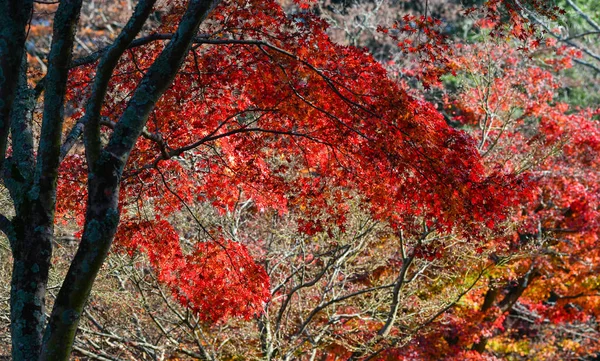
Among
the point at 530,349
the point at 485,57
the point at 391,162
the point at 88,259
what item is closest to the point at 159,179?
the point at 391,162

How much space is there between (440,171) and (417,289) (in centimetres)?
442

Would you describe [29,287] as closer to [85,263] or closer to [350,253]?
[85,263]

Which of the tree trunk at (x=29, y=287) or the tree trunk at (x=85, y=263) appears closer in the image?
the tree trunk at (x=85, y=263)

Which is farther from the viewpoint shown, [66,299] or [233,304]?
[233,304]

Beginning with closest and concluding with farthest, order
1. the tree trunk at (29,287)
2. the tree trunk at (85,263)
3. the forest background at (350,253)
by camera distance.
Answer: the tree trunk at (85,263) → the tree trunk at (29,287) → the forest background at (350,253)

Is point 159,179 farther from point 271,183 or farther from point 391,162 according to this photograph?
point 391,162

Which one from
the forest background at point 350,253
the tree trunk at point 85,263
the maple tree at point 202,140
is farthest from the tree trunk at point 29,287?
the forest background at point 350,253

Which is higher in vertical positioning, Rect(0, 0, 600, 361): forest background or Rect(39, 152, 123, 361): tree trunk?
Rect(0, 0, 600, 361): forest background

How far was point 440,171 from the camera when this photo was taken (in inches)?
192

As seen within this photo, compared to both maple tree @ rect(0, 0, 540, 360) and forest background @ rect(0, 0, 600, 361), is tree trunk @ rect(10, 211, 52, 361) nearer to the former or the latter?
maple tree @ rect(0, 0, 540, 360)

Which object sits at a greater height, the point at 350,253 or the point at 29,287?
the point at 350,253

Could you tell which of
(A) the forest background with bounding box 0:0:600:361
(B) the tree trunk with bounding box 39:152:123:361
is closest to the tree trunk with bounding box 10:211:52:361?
(B) the tree trunk with bounding box 39:152:123:361

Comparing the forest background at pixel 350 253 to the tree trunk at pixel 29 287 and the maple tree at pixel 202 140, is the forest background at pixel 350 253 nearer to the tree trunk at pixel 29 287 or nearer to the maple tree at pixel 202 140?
the maple tree at pixel 202 140

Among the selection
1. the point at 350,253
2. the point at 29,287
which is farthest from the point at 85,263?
the point at 350,253
